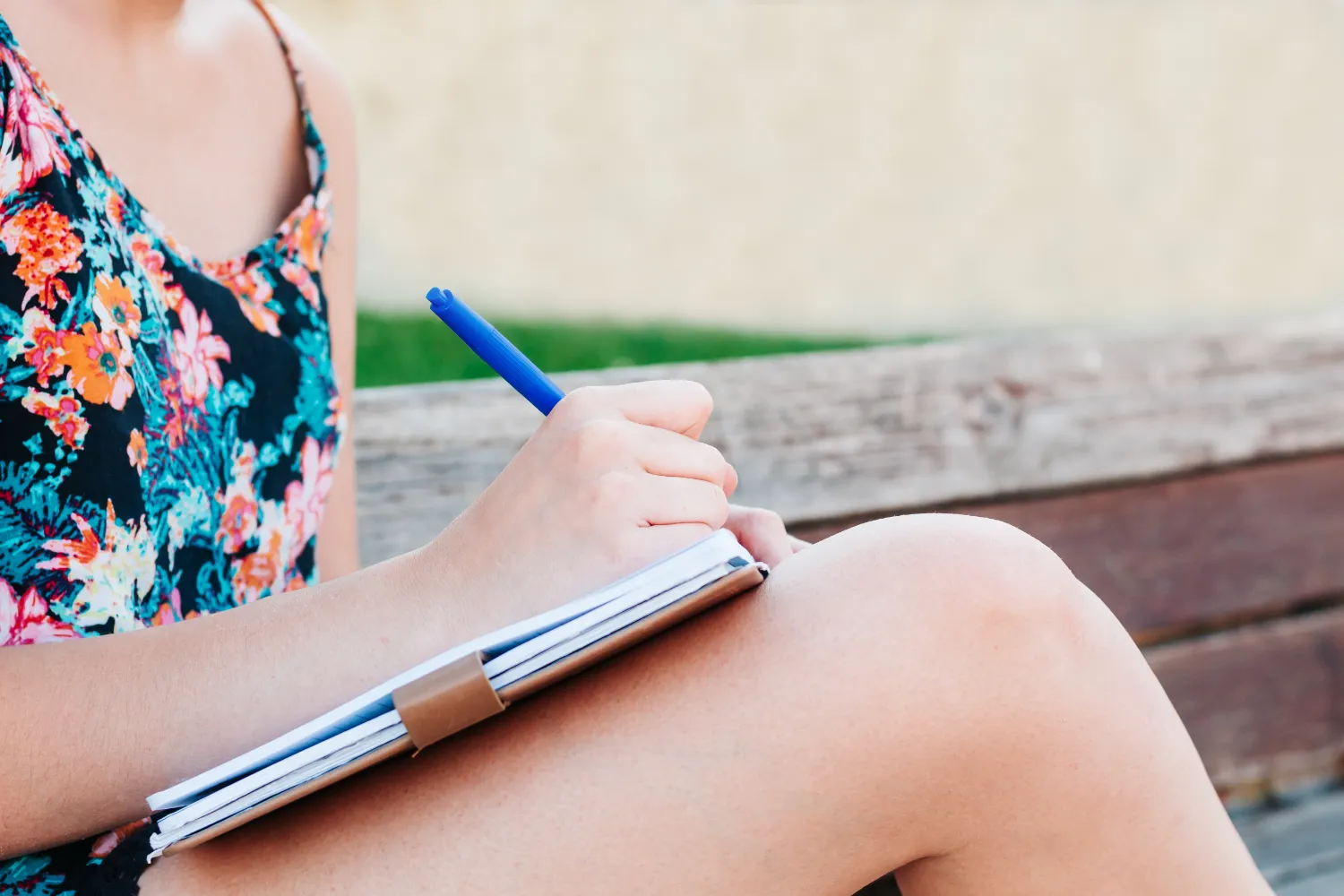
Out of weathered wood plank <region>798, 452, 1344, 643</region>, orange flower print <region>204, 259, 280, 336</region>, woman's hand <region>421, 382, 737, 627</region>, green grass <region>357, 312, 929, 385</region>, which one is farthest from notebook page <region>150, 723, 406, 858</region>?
green grass <region>357, 312, 929, 385</region>

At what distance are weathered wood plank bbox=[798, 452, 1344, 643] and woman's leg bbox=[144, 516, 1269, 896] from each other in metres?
0.65

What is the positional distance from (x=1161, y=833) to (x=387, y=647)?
40 centimetres

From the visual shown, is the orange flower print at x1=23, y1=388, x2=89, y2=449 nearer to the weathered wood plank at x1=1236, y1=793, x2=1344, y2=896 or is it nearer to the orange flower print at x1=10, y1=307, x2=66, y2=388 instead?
the orange flower print at x1=10, y1=307, x2=66, y2=388

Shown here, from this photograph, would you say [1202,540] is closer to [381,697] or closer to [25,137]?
[381,697]

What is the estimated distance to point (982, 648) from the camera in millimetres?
533

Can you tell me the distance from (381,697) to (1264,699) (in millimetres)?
1221

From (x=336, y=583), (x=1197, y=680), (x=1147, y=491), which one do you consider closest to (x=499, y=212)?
(x=1147, y=491)

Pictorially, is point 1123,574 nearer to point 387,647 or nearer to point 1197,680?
point 1197,680

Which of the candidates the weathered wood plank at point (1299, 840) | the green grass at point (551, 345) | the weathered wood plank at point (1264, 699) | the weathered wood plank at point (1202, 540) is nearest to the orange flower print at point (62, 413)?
the weathered wood plank at point (1202, 540)

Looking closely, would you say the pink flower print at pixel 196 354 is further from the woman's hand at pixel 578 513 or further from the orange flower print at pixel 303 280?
the woman's hand at pixel 578 513

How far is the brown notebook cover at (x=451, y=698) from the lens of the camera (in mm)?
457

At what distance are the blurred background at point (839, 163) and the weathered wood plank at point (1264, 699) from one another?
99 centimetres

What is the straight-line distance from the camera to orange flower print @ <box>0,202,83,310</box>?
24.3 inches

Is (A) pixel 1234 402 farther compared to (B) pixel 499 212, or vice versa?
(B) pixel 499 212
